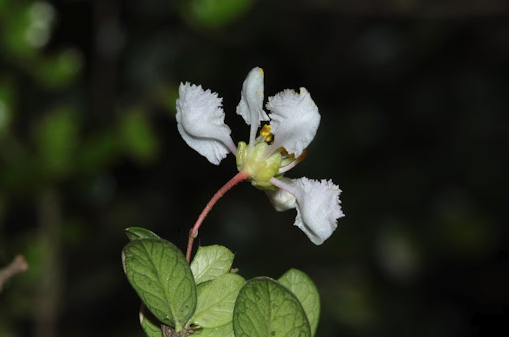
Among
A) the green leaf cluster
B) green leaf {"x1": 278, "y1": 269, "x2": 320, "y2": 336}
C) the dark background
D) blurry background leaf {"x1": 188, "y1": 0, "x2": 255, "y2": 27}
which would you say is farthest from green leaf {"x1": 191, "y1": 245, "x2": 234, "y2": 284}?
blurry background leaf {"x1": 188, "y1": 0, "x2": 255, "y2": 27}

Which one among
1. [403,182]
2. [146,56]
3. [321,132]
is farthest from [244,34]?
[403,182]

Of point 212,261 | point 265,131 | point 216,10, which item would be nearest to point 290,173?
point 216,10

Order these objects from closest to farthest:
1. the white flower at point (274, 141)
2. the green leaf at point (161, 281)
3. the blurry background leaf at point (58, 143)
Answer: the green leaf at point (161, 281) < the white flower at point (274, 141) < the blurry background leaf at point (58, 143)

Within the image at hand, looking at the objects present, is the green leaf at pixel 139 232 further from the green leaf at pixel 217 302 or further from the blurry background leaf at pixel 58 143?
the blurry background leaf at pixel 58 143

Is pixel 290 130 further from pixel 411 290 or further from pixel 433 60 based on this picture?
pixel 433 60

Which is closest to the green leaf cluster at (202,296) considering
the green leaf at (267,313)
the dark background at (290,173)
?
the green leaf at (267,313)

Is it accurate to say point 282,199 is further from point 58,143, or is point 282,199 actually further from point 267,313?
point 58,143

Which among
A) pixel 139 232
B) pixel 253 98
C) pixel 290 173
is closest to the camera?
pixel 139 232

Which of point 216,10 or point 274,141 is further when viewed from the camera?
point 216,10

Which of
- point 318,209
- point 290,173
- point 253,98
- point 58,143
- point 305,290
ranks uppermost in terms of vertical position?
point 253,98
